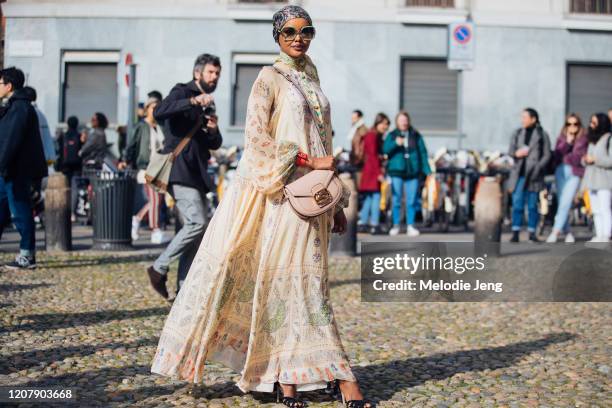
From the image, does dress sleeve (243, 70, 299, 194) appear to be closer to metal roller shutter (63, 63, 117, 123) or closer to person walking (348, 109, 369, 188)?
person walking (348, 109, 369, 188)

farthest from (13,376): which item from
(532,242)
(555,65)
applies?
(555,65)

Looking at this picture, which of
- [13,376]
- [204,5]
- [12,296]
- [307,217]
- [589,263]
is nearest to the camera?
[307,217]

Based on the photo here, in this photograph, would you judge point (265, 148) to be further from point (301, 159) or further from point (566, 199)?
point (566, 199)

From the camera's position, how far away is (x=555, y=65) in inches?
905

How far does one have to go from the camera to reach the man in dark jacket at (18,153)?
34.0 feet

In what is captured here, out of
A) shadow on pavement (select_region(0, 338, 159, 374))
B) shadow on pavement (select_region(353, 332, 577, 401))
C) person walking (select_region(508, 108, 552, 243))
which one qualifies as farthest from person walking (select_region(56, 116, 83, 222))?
shadow on pavement (select_region(353, 332, 577, 401))

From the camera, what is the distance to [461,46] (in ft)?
53.4

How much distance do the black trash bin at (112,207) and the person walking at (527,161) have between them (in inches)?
223

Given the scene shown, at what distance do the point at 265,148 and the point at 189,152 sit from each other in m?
3.24

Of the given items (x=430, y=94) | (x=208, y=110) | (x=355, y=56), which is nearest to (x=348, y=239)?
(x=208, y=110)

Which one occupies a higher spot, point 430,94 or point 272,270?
point 430,94

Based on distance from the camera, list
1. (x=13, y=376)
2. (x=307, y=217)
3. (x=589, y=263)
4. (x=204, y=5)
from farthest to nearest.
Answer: (x=204, y=5)
(x=589, y=263)
(x=13, y=376)
(x=307, y=217)

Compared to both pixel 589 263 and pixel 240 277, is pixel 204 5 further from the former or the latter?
pixel 240 277

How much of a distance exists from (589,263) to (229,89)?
12.9 m
